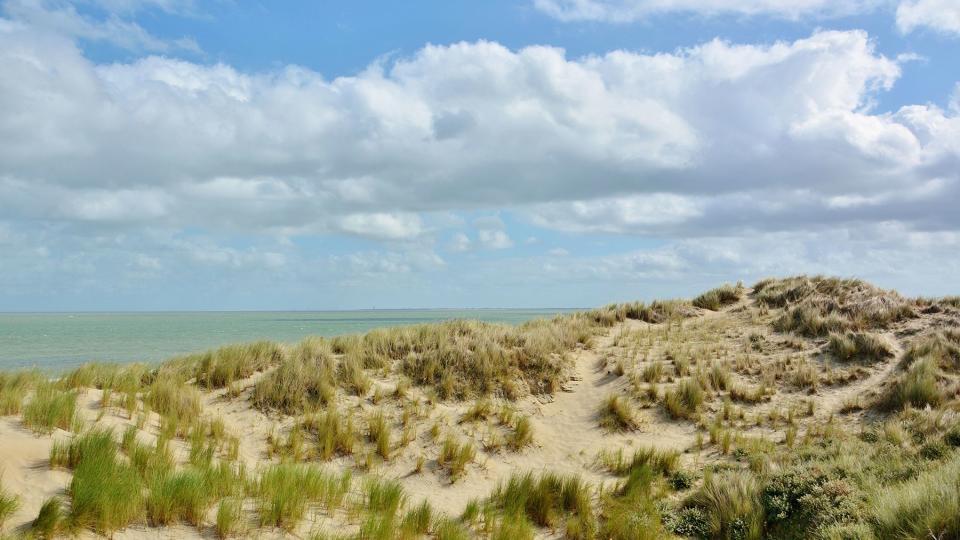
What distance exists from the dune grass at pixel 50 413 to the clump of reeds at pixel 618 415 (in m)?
10.8

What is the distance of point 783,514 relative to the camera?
769 centimetres

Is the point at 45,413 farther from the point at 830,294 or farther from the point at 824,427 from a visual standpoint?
the point at 830,294

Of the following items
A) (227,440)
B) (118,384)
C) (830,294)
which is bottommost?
(227,440)

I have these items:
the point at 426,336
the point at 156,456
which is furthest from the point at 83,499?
the point at 426,336

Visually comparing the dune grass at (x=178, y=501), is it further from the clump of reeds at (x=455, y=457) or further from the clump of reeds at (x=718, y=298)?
the clump of reeds at (x=718, y=298)

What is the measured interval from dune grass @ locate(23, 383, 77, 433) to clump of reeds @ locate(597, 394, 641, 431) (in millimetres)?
10756

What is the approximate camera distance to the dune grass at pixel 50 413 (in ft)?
29.0

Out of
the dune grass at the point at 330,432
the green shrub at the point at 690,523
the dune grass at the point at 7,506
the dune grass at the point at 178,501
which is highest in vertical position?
the dune grass at the point at 7,506

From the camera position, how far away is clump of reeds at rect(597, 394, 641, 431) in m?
13.7

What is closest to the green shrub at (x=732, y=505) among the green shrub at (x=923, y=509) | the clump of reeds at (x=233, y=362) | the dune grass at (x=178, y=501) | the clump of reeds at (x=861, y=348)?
the green shrub at (x=923, y=509)

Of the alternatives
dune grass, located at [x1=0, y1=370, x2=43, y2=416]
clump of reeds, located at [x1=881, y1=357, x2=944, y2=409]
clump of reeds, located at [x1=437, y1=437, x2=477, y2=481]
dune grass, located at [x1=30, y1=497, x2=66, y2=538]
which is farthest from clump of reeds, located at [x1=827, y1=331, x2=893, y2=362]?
dune grass, located at [x1=0, y1=370, x2=43, y2=416]

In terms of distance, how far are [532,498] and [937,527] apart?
545 centimetres

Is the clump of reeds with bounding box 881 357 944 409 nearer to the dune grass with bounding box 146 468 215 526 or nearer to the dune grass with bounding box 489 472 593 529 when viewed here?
the dune grass with bounding box 489 472 593 529

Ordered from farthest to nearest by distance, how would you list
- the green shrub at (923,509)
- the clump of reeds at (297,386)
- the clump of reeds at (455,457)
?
the clump of reeds at (297,386) < the clump of reeds at (455,457) < the green shrub at (923,509)
